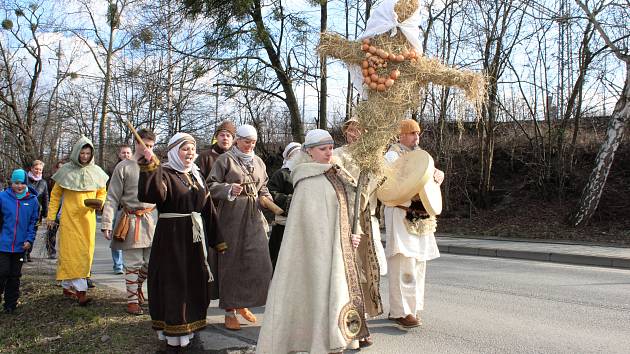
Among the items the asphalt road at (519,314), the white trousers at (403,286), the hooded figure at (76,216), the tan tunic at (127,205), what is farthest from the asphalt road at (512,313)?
the hooded figure at (76,216)

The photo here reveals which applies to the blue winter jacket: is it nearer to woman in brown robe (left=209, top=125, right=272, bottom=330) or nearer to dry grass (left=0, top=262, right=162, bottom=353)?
dry grass (left=0, top=262, right=162, bottom=353)

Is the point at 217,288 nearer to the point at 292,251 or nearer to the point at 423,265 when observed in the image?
the point at 292,251

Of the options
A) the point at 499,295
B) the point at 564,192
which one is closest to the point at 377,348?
the point at 499,295

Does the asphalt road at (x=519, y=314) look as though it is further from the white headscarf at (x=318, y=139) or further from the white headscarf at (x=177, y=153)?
the white headscarf at (x=177, y=153)

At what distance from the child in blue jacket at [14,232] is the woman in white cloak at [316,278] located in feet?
12.1

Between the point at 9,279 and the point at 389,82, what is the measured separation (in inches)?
190

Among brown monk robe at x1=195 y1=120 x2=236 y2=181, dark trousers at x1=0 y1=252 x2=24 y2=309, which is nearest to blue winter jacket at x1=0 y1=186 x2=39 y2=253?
dark trousers at x1=0 y1=252 x2=24 y2=309

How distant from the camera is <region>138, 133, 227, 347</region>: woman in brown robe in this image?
14.3 feet

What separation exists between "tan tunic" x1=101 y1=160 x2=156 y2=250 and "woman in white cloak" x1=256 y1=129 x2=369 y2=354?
7.92 feet

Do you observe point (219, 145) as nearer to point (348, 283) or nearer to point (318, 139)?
point (318, 139)

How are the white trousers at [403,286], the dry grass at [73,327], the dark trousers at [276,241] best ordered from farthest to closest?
the dark trousers at [276,241], the white trousers at [403,286], the dry grass at [73,327]

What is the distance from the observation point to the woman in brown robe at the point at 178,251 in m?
4.35

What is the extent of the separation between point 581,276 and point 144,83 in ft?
45.4

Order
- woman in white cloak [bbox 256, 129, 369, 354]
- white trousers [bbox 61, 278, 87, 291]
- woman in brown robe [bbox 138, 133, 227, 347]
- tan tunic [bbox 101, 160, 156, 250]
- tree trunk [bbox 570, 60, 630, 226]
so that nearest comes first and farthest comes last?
woman in white cloak [bbox 256, 129, 369, 354] → woman in brown robe [bbox 138, 133, 227, 347] → tan tunic [bbox 101, 160, 156, 250] → white trousers [bbox 61, 278, 87, 291] → tree trunk [bbox 570, 60, 630, 226]
